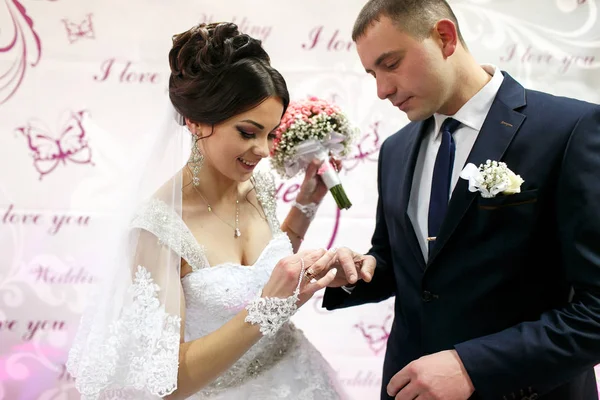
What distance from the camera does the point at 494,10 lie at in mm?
2736

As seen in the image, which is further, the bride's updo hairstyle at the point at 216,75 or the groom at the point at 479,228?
the bride's updo hairstyle at the point at 216,75

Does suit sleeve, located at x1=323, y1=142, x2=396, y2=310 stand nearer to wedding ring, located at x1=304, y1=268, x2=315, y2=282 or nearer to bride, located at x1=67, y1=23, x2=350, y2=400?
bride, located at x1=67, y1=23, x2=350, y2=400

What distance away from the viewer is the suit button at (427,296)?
168 cm

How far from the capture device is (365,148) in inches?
110

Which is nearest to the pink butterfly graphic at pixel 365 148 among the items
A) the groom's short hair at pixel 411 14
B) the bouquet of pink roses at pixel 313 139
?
the bouquet of pink roses at pixel 313 139

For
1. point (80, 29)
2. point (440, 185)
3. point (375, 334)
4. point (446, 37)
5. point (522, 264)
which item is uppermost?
point (446, 37)

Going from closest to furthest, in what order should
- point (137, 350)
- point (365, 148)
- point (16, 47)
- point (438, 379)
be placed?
point (438, 379)
point (137, 350)
point (16, 47)
point (365, 148)

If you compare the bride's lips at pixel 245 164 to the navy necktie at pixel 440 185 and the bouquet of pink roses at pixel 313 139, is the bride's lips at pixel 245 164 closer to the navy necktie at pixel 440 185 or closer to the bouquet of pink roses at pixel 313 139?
the bouquet of pink roses at pixel 313 139

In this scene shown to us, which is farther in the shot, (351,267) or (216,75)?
(216,75)

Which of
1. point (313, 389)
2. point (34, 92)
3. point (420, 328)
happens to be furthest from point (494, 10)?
point (34, 92)

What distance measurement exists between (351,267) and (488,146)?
1.75 feet

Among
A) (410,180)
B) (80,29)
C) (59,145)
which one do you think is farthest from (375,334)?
(80,29)

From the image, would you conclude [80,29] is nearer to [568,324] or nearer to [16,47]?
[16,47]

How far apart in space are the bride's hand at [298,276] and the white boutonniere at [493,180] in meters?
0.48
